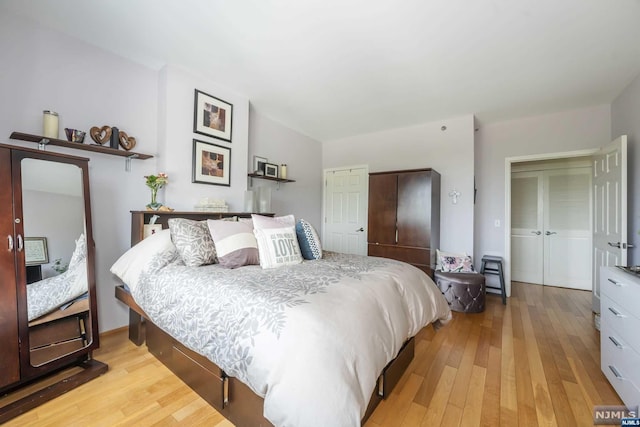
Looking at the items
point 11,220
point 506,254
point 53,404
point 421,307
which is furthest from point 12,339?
point 506,254

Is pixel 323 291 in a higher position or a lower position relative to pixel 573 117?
lower

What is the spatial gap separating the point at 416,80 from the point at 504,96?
4.02ft

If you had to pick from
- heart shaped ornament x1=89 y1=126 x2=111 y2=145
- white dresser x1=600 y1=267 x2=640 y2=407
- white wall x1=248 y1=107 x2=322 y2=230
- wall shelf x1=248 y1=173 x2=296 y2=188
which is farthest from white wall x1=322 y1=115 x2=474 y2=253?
heart shaped ornament x1=89 y1=126 x2=111 y2=145

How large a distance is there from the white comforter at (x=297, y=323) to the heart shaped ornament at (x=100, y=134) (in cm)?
126

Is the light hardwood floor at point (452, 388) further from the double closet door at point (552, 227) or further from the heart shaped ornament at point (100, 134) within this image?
the double closet door at point (552, 227)

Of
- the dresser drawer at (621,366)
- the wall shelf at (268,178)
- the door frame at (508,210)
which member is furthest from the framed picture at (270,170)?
the dresser drawer at (621,366)

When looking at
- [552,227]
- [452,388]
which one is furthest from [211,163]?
[552,227]

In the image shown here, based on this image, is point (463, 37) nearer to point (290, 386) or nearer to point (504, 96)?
point (504, 96)

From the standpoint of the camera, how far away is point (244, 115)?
3.22 metres

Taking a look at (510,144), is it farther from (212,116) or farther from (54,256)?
(54,256)

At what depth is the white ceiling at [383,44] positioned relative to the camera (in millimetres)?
1768

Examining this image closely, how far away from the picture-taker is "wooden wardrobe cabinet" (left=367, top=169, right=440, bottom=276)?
3.46 meters

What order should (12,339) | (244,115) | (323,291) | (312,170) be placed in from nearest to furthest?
1. (323,291)
2. (12,339)
3. (244,115)
4. (312,170)

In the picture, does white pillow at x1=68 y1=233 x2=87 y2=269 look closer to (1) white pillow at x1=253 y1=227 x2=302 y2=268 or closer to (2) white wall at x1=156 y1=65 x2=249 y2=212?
(2) white wall at x1=156 y1=65 x2=249 y2=212
